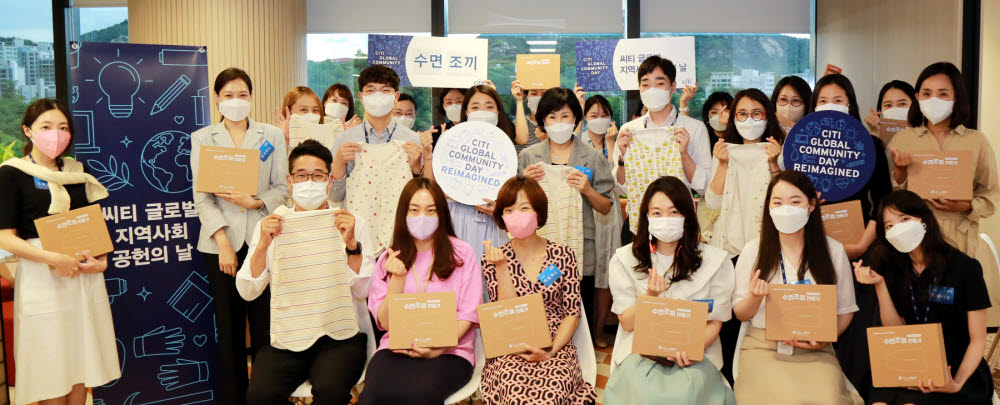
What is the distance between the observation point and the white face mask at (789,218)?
3.08 meters

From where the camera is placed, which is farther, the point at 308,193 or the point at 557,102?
the point at 557,102

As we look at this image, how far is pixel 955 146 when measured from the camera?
12.8ft

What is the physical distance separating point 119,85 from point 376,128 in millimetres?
1356

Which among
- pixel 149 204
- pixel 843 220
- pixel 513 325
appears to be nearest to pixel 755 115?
pixel 843 220

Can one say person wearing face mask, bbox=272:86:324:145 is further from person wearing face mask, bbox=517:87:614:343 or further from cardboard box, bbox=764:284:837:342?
cardboard box, bbox=764:284:837:342

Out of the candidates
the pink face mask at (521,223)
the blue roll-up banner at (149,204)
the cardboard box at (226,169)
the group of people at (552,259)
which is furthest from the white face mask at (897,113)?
the blue roll-up banner at (149,204)

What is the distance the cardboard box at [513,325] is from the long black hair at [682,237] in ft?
1.69

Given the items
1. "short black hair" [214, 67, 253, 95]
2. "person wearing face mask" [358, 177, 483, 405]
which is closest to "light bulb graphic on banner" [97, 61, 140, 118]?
"short black hair" [214, 67, 253, 95]

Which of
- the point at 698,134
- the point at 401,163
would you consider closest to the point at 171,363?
the point at 401,163

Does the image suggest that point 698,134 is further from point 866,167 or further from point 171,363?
point 171,363

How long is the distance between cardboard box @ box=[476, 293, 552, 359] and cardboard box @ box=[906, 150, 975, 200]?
2215 millimetres

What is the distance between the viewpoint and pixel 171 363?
3963 mm

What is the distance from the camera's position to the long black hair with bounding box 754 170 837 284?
3.10 metres

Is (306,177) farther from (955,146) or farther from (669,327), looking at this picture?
(955,146)
